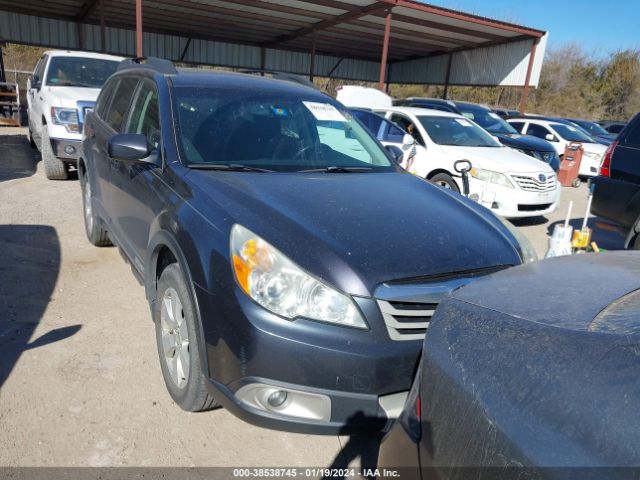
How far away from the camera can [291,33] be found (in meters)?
18.9

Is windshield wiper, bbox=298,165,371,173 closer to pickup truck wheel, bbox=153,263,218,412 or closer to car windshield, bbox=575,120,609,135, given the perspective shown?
pickup truck wheel, bbox=153,263,218,412

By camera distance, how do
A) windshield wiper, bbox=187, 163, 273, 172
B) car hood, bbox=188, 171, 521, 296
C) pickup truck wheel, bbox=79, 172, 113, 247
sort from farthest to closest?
pickup truck wheel, bbox=79, 172, 113, 247
windshield wiper, bbox=187, 163, 273, 172
car hood, bbox=188, 171, 521, 296

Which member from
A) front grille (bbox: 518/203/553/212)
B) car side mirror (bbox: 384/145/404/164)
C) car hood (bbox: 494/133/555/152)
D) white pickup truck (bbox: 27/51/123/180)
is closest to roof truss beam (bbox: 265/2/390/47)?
car hood (bbox: 494/133/555/152)

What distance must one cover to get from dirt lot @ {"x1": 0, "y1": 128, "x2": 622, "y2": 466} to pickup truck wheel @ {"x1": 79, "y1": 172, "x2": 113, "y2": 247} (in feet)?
0.68

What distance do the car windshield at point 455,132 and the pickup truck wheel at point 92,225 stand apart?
495cm

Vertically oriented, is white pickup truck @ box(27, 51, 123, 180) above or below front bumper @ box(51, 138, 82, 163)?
above

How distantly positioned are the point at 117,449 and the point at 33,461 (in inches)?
13.6

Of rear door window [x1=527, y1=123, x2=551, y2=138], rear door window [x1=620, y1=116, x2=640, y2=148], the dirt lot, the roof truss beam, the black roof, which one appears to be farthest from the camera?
the roof truss beam

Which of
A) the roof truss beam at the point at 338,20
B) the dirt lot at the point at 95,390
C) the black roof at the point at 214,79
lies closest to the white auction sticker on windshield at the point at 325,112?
the black roof at the point at 214,79

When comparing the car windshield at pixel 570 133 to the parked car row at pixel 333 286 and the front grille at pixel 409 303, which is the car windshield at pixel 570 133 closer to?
the parked car row at pixel 333 286

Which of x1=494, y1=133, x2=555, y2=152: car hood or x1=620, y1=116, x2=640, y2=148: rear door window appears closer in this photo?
x1=620, y1=116, x2=640, y2=148: rear door window

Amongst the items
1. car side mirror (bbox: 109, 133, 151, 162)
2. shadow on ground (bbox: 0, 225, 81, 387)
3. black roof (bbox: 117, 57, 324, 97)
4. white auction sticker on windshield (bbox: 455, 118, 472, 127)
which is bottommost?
shadow on ground (bbox: 0, 225, 81, 387)

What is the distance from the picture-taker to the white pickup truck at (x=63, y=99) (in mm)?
6719

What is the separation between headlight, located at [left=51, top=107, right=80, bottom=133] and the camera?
6699 mm
